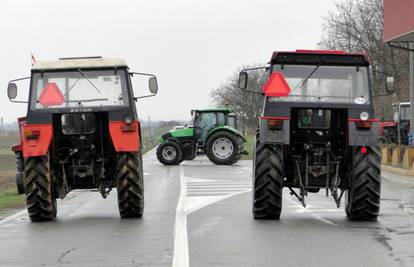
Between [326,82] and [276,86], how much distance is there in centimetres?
89

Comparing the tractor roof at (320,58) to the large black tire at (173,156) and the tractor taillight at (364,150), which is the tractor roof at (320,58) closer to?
the tractor taillight at (364,150)

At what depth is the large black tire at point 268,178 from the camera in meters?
12.6

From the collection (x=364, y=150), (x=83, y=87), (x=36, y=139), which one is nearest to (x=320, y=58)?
(x=364, y=150)

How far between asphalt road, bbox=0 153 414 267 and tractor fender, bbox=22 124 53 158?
3.91 feet

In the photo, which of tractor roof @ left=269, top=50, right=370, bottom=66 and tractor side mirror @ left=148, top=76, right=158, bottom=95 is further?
tractor side mirror @ left=148, top=76, right=158, bottom=95

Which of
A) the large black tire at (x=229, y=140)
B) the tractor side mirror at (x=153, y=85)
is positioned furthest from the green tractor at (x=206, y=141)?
the tractor side mirror at (x=153, y=85)

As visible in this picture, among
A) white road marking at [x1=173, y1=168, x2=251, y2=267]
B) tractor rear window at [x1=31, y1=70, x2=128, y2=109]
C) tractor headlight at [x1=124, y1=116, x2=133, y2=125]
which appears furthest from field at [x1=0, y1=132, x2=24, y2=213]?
tractor headlight at [x1=124, y1=116, x2=133, y2=125]

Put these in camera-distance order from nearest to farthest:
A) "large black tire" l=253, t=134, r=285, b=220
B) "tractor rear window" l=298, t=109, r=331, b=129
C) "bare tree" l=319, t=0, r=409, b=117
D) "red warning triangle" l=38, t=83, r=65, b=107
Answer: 1. "large black tire" l=253, t=134, r=285, b=220
2. "tractor rear window" l=298, t=109, r=331, b=129
3. "red warning triangle" l=38, t=83, r=65, b=107
4. "bare tree" l=319, t=0, r=409, b=117

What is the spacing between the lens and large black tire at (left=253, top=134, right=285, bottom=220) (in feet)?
41.3

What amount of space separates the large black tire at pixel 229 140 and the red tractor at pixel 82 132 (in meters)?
20.0

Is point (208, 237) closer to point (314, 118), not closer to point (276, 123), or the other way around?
point (276, 123)

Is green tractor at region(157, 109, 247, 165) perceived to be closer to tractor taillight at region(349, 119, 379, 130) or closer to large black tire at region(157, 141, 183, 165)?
large black tire at region(157, 141, 183, 165)

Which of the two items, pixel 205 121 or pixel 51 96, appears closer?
pixel 51 96

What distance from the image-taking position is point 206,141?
34094 millimetres
